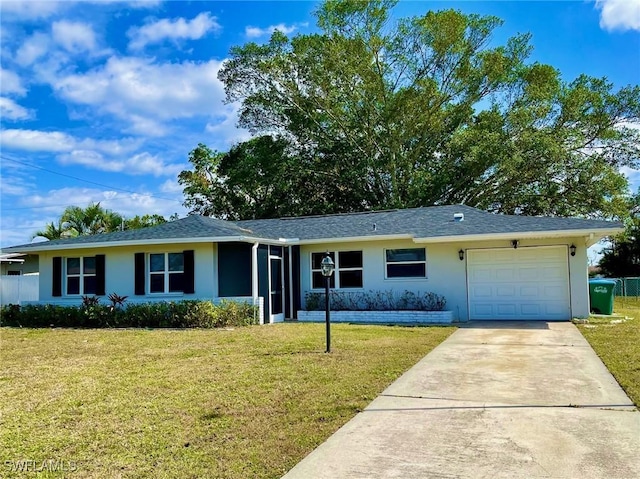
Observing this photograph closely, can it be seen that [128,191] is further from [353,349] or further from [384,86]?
[353,349]

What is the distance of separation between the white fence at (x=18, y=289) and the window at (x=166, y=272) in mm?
9107

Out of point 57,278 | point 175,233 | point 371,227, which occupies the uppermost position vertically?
point 371,227

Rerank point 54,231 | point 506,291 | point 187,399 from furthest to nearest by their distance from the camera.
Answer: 1. point 54,231
2. point 506,291
3. point 187,399

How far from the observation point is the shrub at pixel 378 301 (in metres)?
15.4

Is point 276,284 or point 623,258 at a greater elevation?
point 623,258

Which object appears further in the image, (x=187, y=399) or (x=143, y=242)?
(x=143, y=242)

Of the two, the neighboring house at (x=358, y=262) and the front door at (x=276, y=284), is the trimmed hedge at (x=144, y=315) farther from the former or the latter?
the front door at (x=276, y=284)

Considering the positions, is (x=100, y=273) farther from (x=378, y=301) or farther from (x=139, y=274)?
(x=378, y=301)

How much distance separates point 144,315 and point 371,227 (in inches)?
299

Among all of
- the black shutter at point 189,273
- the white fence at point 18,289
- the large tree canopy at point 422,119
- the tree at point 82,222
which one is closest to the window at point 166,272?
the black shutter at point 189,273

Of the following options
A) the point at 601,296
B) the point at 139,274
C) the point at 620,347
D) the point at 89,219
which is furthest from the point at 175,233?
the point at 89,219

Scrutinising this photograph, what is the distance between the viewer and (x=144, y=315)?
1443cm

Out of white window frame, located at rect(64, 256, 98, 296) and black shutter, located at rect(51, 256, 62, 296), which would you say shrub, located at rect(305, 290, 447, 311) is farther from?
black shutter, located at rect(51, 256, 62, 296)

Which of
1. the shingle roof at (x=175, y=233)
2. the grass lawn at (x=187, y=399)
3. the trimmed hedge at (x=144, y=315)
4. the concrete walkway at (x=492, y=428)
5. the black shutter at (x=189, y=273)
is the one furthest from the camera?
the black shutter at (x=189, y=273)
